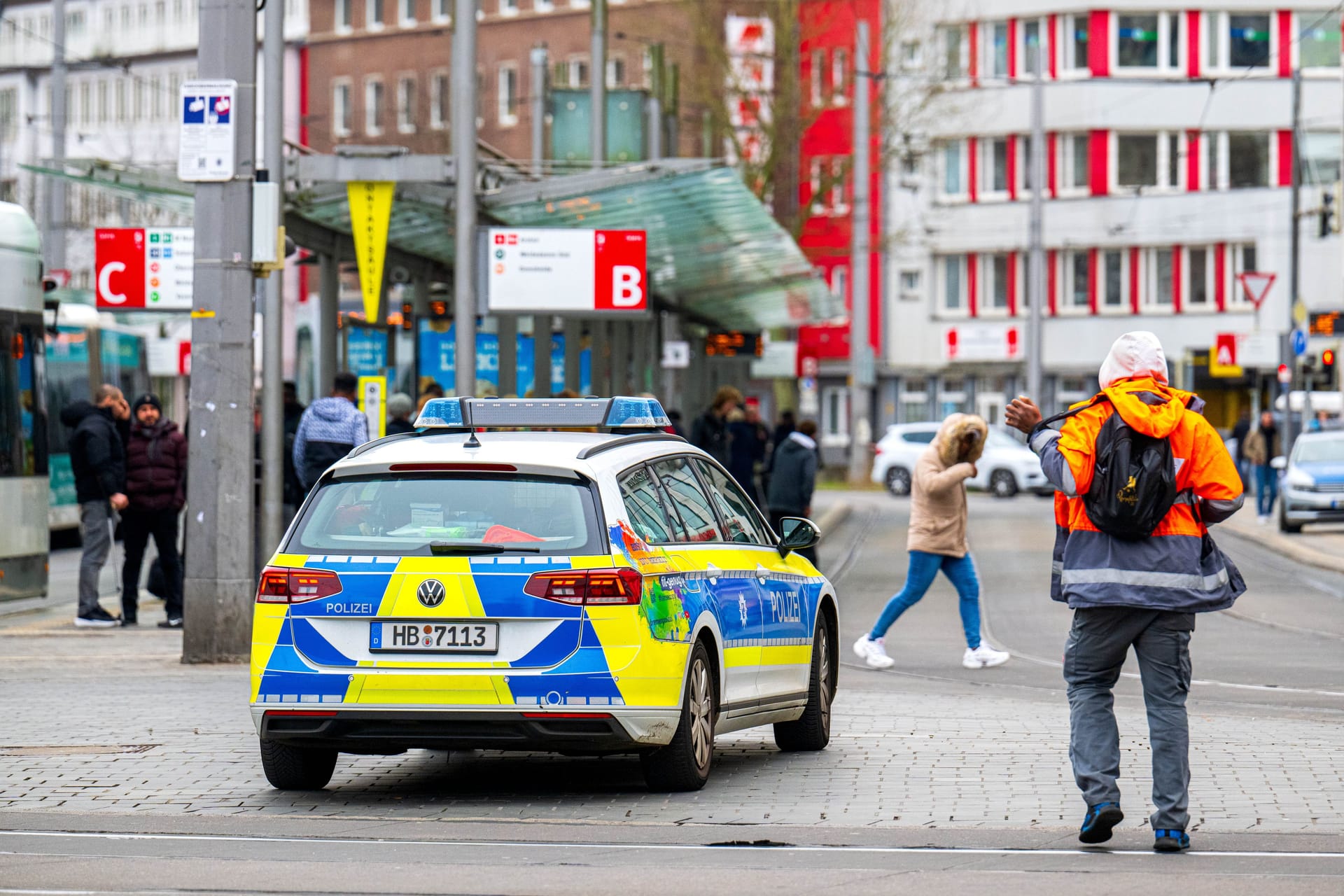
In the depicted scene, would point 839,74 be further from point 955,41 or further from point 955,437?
point 955,437

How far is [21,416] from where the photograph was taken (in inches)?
741

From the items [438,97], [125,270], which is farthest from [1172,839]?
[438,97]

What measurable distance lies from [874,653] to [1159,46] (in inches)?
2043

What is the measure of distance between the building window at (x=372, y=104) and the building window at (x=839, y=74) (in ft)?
57.4

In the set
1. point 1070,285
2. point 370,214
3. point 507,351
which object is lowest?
point 507,351

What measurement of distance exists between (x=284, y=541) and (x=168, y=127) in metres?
73.4

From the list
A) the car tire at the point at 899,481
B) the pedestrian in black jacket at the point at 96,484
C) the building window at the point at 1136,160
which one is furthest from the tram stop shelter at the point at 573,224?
the building window at the point at 1136,160

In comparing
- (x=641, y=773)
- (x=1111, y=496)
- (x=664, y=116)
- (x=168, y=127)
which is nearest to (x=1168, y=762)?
(x=1111, y=496)

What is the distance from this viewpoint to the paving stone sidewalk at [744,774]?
8695mm

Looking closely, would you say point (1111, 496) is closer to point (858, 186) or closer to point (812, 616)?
point (812, 616)

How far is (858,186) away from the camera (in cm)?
4728

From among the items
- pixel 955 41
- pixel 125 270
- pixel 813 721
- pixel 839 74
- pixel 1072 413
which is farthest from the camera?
pixel 839 74

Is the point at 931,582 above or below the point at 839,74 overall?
below

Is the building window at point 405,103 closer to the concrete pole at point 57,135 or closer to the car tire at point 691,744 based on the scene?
the concrete pole at point 57,135
